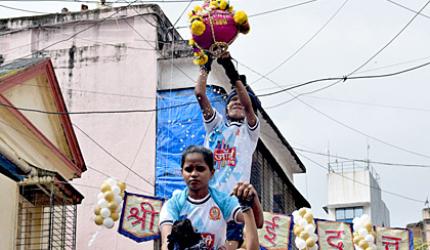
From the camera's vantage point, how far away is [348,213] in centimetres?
4097

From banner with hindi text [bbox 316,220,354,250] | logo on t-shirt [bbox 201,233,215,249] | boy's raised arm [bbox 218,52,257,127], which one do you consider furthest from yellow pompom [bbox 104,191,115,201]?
banner with hindi text [bbox 316,220,354,250]

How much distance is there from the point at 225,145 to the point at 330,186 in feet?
109

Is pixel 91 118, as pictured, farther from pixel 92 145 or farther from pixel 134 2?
pixel 134 2

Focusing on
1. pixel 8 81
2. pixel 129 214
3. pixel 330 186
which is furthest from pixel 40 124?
pixel 330 186

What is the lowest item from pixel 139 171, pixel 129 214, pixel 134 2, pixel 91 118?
pixel 129 214

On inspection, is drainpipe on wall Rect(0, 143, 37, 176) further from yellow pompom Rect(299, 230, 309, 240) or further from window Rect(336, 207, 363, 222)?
window Rect(336, 207, 363, 222)

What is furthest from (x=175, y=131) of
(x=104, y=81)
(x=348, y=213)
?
(x=348, y=213)

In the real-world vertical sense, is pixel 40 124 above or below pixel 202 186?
above

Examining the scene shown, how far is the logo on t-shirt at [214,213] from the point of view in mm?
6748

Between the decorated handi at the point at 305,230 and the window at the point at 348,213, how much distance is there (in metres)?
29.4

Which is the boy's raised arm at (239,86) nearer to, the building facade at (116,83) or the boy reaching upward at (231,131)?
the boy reaching upward at (231,131)

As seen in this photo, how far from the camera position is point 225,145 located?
8.11 m

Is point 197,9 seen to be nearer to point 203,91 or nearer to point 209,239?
point 203,91

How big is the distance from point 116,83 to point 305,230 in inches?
261
